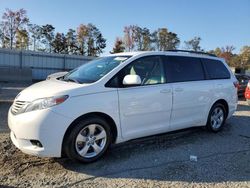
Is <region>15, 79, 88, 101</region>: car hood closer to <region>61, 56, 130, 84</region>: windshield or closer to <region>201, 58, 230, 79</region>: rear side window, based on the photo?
<region>61, 56, 130, 84</region>: windshield

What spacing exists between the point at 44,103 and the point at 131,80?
4.82ft

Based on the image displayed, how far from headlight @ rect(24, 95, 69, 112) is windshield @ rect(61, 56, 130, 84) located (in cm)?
68

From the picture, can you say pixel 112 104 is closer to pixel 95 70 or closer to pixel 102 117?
pixel 102 117

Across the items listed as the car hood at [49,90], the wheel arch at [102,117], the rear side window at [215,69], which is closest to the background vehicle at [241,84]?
the rear side window at [215,69]

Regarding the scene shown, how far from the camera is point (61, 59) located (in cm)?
2677

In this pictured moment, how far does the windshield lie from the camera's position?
17.0 feet

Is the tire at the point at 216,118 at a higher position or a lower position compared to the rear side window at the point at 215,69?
lower

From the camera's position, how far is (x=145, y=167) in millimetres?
4758

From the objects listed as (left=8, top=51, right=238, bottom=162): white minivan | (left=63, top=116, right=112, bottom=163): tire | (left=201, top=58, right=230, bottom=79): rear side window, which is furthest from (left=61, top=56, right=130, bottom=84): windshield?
(left=201, top=58, right=230, bottom=79): rear side window

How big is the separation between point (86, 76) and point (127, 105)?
910 mm

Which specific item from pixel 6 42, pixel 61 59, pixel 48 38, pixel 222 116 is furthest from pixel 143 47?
pixel 222 116

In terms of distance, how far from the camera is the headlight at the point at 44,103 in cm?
442

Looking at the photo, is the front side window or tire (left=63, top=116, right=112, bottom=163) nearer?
tire (left=63, top=116, right=112, bottom=163)

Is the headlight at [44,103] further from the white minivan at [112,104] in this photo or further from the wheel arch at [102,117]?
the wheel arch at [102,117]
